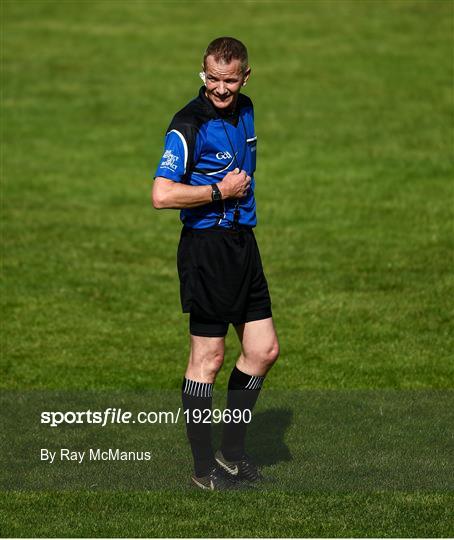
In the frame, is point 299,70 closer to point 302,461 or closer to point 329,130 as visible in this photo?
point 329,130

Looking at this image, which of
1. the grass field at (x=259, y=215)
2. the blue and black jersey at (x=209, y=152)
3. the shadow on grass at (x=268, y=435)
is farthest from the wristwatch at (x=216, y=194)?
the shadow on grass at (x=268, y=435)

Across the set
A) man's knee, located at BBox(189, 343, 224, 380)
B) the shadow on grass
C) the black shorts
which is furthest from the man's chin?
the shadow on grass

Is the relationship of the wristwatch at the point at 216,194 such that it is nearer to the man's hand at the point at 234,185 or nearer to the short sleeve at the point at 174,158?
the man's hand at the point at 234,185

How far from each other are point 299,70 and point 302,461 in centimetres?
1948

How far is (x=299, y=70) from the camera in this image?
2773cm

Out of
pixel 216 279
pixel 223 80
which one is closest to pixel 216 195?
pixel 216 279

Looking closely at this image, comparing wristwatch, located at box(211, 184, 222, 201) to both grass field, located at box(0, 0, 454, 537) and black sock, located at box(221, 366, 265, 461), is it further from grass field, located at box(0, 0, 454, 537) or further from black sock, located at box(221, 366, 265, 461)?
grass field, located at box(0, 0, 454, 537)

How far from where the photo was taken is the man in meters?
7.93

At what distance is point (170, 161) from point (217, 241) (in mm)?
601

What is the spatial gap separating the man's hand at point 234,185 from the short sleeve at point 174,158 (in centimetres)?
26

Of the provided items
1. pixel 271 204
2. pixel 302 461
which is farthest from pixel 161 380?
pixel 271 204

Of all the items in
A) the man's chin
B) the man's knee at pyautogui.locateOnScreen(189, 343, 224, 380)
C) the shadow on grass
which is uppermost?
the man's chin

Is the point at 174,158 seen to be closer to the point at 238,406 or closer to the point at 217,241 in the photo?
the point at 217,241

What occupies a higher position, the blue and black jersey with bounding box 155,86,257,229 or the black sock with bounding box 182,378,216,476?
the blue and black jersey with bounding box 155,86,257,229
